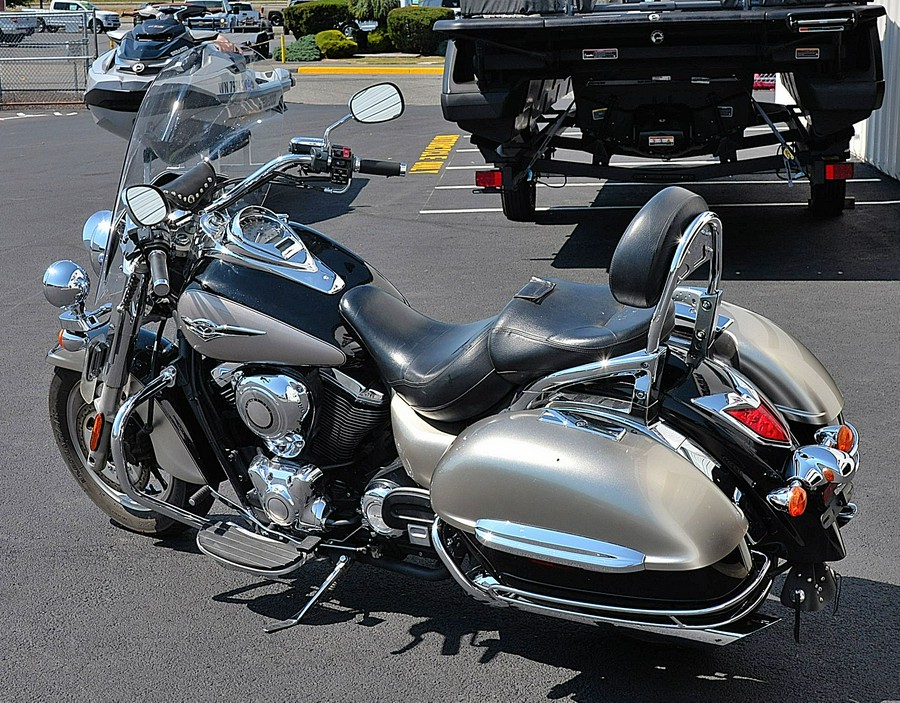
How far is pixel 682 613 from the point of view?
2652 millimetres

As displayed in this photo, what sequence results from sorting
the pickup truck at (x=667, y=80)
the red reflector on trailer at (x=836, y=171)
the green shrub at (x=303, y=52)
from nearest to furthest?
1. the pickup truck at (x=667, y=80)
2. the red reflector on trailer at (x=836, y=171)
3. the green shrub at (x=303, y=52)

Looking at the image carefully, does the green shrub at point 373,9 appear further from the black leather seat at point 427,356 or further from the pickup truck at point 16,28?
the black leather seat at point 427,356

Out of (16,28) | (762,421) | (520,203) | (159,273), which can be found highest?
(159,273)

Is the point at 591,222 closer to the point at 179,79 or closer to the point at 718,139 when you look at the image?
the point at 718,139

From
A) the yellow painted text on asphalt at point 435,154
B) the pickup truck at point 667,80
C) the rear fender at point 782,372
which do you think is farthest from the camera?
the yellow painted text on asphalt at point 435,154

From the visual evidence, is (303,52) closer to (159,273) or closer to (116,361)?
(116,361)

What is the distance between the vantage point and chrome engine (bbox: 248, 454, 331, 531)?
3314mm

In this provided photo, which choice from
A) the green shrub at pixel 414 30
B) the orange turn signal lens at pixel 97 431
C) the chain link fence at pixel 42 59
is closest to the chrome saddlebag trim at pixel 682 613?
the orange turn signal lens at pixel 97 431

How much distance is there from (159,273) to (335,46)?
25331 millimetres

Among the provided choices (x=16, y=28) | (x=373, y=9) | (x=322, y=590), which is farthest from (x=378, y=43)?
(x=322, y=590)

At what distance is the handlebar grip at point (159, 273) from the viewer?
10.6ft

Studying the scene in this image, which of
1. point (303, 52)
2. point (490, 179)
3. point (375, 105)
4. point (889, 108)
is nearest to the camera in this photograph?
point (375, 105)

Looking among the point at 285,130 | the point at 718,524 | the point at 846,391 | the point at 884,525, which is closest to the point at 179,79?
the point at 285,130

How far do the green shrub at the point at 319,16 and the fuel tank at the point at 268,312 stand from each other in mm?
29314
